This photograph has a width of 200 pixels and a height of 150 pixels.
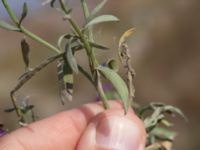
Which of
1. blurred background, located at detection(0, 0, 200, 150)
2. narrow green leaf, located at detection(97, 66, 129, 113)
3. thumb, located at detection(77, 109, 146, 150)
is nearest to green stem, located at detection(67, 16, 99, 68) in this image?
narrow green leaf, located at detection(97, 66, 129, 113)

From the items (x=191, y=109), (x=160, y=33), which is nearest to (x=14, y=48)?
(x=160, y=33)

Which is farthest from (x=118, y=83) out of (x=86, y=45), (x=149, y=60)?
(x=149, y=60)

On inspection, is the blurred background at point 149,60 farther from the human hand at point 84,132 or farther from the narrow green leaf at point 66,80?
the narrow green leaf at point 66,80

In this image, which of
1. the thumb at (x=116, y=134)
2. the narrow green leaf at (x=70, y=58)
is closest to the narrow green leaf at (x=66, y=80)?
the narrow green leaf at (x=70, y=58)

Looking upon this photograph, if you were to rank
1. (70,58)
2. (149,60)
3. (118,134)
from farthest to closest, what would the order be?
(149,60), (118,134), (70,58)

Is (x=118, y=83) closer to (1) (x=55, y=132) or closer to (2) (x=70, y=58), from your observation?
(2) (x=70, y=58)

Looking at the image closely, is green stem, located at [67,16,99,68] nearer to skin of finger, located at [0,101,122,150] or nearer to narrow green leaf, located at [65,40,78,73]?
narrow green leaf, located at [65,40,78,73]
